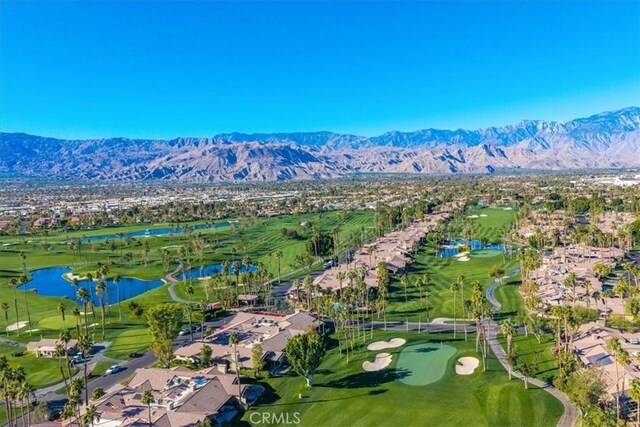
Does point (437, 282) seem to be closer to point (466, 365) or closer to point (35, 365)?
point (466, 365)

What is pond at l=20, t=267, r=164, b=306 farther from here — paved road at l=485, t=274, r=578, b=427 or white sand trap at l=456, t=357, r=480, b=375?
paved road at l=485, t=274, r=578, b=427

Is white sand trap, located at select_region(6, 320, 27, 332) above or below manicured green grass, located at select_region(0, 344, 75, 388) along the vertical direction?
above

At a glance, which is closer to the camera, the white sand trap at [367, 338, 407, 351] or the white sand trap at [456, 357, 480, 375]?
the white sand trap at [456, 357, 480, 375]

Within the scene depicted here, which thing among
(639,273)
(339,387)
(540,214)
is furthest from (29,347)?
(540,214)

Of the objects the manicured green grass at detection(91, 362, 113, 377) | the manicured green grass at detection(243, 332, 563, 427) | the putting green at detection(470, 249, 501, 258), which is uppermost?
the putting green at detection(470, 249, 501, 258)

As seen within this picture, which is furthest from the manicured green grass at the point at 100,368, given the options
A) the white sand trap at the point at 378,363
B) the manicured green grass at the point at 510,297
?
the manicured green grass at the point at 510,297

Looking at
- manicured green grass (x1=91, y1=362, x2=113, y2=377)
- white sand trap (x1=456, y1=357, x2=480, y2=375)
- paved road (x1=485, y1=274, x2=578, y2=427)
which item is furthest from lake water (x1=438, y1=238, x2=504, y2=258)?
manicured green grass (x1=91, y1=362, x2=113, y2=377)

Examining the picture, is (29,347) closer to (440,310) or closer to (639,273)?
(440,310)
